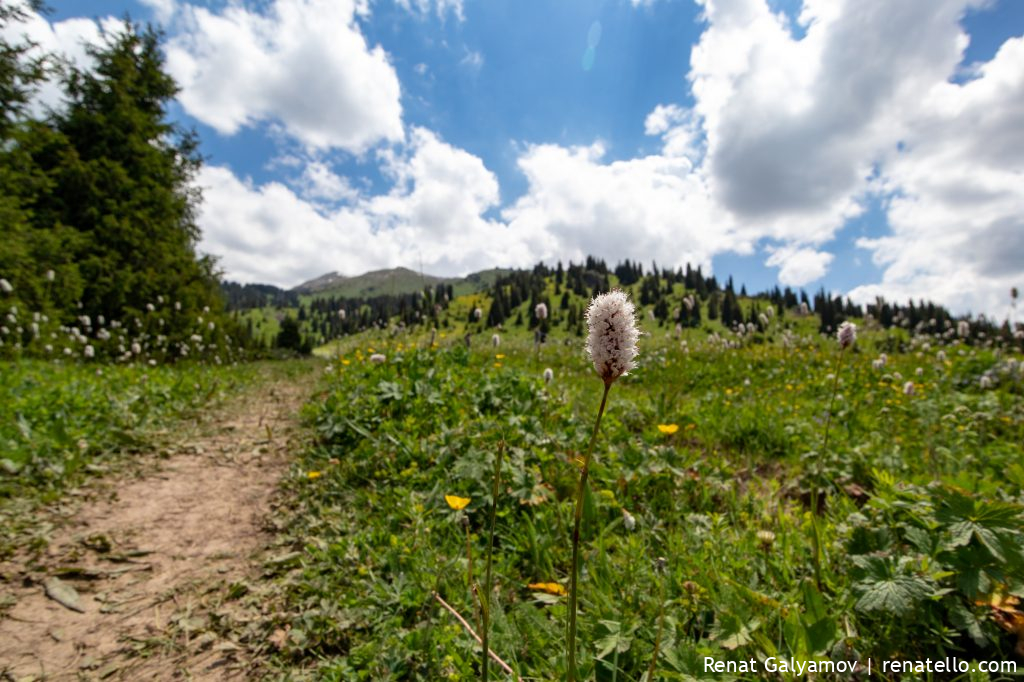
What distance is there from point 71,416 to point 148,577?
13.5 ft

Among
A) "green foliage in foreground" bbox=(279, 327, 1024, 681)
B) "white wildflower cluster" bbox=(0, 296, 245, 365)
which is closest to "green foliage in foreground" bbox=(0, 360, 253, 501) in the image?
"white wildflower cluster" bbox=(0, 296, 245, 365)

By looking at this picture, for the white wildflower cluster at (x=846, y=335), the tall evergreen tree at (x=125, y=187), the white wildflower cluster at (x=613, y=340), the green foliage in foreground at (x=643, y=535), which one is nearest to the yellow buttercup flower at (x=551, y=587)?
the green foliage in foreground at (x=643, y=535)

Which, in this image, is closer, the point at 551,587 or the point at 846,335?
the point at 551,587

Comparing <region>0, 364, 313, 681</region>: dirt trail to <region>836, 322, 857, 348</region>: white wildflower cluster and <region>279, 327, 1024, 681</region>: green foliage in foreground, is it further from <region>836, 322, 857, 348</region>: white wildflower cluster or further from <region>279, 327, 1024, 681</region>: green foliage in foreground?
<region>836, 322, 857, 348</region>: white wildflower cluster

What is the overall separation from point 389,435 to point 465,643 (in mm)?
2706

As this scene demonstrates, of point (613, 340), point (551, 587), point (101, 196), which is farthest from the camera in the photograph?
point (101, 196)

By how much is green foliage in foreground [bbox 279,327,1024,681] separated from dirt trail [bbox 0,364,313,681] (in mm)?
444

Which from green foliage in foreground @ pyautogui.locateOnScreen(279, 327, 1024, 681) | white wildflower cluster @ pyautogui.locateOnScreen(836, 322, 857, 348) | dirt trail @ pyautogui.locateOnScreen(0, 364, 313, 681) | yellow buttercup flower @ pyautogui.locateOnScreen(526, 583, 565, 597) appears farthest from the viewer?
white wildflower cluster @ pyautogui.locateOnScreen(836, 322, 857, 348)

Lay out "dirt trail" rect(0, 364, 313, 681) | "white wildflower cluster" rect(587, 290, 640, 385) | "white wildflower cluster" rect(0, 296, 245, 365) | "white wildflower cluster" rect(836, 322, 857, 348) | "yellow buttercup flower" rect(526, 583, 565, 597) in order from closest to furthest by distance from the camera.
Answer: "white wildflower cluster" rect(587, 290, 640, 385), "dirt trail" rect(0, 364, 313, 681), "yellow buttercup flower" rect(526, 583, 565, 597), "white wildflower cluster" rect(836, 322, 857, 348), "white wildflower cluster" rect(0, 296, 245, 365)

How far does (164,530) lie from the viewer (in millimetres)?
3836

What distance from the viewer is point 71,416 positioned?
5.67m

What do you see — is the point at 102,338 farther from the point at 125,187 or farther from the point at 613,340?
the point at 613,340

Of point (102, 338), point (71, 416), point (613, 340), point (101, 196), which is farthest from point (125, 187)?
point (613, 340)

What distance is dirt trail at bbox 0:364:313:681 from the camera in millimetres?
2379
